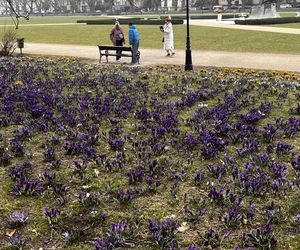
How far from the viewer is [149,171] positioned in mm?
6004

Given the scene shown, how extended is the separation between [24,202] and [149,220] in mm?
1702

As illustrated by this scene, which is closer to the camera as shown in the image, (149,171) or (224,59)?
(149,171)

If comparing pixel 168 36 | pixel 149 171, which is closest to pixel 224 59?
pixel 168 36

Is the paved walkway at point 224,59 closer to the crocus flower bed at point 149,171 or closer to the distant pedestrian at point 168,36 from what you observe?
the distant pedestrian at point 168,36

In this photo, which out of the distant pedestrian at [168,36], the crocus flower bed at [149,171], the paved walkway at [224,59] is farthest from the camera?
the distant pedestrian at [168,36]

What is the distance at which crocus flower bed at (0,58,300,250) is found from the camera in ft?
14.5

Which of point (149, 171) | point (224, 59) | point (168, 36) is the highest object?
point (168, 36)

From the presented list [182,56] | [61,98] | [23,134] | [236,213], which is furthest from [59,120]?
[182,56]

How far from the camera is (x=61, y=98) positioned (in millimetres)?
10211

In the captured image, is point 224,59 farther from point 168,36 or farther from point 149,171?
point 149,171

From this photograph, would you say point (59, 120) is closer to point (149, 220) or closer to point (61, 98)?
point (61, 98)

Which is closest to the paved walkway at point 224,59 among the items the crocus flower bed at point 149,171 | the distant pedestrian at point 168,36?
the distant pedestrian at point 168,36

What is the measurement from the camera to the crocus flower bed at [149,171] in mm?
4414

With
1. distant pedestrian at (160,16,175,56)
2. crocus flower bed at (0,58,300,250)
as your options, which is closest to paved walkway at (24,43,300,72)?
distant pedestrian at (160,16,175,56)
